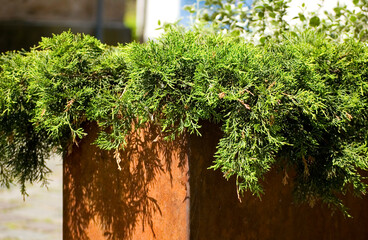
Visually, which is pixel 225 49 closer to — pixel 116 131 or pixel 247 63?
pixel 247 63

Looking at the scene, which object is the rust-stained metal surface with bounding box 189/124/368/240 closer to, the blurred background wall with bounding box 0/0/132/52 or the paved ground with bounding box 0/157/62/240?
the paved ground with bounding box 0/157/62/240

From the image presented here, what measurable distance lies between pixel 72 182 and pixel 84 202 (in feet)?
0.36

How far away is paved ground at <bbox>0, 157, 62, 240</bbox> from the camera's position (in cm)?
399

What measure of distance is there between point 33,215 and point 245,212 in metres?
3.11

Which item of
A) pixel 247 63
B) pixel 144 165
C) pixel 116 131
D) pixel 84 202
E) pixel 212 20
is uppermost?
pixel 212 20

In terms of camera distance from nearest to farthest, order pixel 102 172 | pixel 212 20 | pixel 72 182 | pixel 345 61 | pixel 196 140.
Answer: pixel 196 140 → pixel 345 61 → pixel 102 172 → pixel 72 182 → pixel 212 20

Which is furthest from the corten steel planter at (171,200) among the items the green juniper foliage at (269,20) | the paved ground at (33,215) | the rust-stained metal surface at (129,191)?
the paved ground at (33,215)

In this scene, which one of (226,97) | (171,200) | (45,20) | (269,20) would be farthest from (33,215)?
(45,20)

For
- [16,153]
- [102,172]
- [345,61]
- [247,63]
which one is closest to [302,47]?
[345,61]

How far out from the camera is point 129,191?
1897 mm

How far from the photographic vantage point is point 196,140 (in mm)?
1690

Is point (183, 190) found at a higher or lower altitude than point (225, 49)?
lower

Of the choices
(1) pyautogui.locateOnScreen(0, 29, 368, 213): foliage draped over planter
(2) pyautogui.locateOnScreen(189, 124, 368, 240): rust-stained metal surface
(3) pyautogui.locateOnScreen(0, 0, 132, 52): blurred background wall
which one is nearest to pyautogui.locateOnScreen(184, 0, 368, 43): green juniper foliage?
(1) pyautogui.locateOnScreen(0, 29, 368, 213): foliage draped over planter

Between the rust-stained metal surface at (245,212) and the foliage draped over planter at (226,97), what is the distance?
57mm
